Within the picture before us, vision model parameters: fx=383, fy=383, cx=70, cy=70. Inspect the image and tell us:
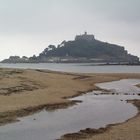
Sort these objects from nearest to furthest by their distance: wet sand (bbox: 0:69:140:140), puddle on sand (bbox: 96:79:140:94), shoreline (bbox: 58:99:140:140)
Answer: shoreline (bbox: 58:99:140:140)
wet sand (bbox: 0:69:140:140)
puddle on sand (bbox: 96:79:140:94)

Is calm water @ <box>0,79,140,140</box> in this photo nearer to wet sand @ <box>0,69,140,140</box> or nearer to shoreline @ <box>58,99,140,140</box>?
shoreline @ <box>58,99,140,140</box>

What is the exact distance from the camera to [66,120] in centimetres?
3566

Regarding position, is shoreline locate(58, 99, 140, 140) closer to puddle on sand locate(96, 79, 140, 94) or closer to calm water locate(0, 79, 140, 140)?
calm water locate(0, 79, 140, 140)

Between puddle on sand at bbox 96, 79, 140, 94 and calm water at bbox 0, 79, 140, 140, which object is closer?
calm water at bbox 0, 79, 140, 140

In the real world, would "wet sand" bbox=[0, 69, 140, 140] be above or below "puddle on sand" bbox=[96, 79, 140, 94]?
above

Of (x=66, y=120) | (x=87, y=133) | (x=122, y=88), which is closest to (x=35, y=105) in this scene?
(x=66, y=120)

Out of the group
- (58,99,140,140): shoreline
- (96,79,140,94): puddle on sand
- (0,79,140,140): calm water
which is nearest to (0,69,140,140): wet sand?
(58,99,140,140): shoreline

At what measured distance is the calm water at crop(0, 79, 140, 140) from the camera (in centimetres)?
2959

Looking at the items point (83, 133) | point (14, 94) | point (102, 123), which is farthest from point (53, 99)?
point (83, 133)

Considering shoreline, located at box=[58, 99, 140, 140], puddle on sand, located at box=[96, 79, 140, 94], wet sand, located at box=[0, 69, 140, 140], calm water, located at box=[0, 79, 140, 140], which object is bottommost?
puddle on sand, located at box=[96, 79, 140, 94]

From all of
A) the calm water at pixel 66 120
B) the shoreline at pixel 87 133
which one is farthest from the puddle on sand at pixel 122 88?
the shoreline at pixel 87 133

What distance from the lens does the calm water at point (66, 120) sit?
97.1 ft

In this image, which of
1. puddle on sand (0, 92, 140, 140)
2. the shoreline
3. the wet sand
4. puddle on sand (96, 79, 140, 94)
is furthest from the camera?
puddle on sand (96, 79, 140, 94)

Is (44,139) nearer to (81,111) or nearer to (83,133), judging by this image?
(83,133)
